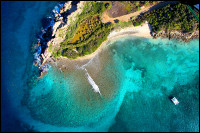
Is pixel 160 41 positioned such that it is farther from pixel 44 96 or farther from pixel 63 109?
pixel 44 96

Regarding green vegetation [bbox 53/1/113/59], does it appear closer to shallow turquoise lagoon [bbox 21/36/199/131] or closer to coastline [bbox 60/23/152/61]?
coastline [bbox 60/23/152/61]

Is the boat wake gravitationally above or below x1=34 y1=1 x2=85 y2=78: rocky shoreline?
below

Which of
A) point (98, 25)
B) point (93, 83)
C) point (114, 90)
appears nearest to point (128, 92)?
point (114, 90)

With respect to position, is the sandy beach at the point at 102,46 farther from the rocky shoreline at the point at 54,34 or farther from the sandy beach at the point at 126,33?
the rocky shoreline at the point at 54,34

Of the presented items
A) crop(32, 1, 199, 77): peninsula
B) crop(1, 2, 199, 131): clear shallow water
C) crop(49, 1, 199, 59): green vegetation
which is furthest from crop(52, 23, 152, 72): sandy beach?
crop(1, 2, 199, 131): clear shallow water

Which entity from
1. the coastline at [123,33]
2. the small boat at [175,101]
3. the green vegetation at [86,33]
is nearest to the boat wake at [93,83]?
the coastline at [123,33]
